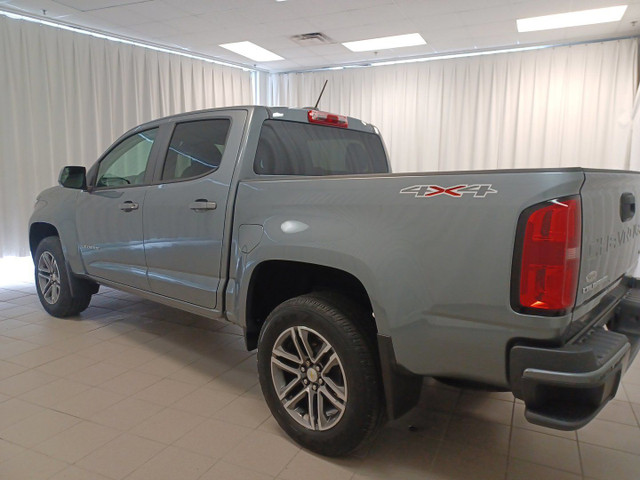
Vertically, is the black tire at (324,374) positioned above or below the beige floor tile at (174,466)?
above

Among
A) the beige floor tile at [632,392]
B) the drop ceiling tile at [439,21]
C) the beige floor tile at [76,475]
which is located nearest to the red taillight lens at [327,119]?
the beige floor tile at [76,475]

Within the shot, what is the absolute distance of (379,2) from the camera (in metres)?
5.56

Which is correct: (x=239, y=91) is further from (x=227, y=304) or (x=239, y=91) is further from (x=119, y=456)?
(x=119, y=456)

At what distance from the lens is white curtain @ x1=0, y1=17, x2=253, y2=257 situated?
6074 millimetres

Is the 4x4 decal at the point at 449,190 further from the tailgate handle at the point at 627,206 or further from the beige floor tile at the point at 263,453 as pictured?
the beige floor tile at the point at 263,453

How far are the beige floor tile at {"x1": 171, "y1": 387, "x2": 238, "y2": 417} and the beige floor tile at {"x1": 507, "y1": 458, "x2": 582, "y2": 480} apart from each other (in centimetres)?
150

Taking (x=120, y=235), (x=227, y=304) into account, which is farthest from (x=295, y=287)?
(x=120, y=235)

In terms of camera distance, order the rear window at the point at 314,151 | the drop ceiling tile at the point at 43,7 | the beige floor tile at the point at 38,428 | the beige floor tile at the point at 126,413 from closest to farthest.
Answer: the beige floor tile at the point at 38,428 < the beige floor tile at the point at 126,413 < the rear window at the point at 314,151 < the drop ceiling tile at the point at 43,7

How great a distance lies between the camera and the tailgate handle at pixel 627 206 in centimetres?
187

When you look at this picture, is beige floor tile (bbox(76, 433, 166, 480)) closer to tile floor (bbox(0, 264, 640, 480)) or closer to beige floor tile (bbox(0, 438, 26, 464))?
tile floor (bbox(0, 264, 640, 480))

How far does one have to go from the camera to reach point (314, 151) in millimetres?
2973

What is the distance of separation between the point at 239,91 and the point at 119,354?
666cm

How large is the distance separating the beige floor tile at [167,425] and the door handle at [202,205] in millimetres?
1114

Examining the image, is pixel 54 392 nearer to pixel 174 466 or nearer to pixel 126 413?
pixel 126 413
